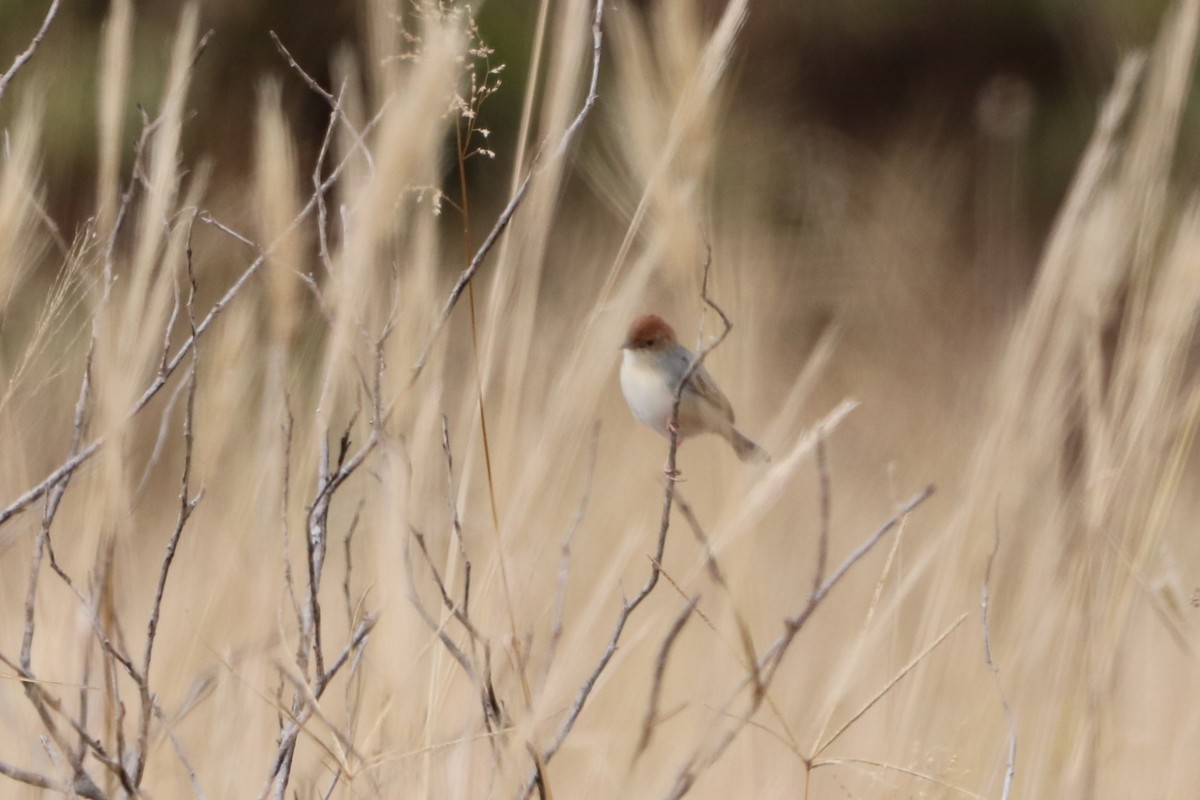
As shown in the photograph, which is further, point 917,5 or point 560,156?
point 917,5

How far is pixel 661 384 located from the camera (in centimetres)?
251

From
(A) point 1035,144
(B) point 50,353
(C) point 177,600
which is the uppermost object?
(A) point 1035,144

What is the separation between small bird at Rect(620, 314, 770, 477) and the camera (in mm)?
2400

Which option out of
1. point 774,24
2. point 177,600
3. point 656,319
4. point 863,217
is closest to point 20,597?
point 177,600

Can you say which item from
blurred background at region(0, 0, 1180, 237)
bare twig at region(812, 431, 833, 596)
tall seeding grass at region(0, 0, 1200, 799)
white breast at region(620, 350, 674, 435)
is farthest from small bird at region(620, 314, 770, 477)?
blurred background at region(0, 0, 1180, 237)

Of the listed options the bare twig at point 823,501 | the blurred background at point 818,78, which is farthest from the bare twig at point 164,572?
the blurred background at point 818,78

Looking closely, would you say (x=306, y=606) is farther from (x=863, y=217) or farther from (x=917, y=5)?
(x=917, y=5)

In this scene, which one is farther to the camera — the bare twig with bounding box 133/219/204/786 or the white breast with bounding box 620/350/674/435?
the white breast with bounding box 620/350/674/435

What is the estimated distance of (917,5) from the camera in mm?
5758

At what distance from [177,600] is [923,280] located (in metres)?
4.52

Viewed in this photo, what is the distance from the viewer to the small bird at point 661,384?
2400 millimetres

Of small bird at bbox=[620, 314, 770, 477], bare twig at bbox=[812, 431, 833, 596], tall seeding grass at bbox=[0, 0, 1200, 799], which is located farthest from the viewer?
small bird at bbox=[620, 314, 770, 477]

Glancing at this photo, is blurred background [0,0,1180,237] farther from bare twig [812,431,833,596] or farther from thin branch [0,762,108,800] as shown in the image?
bare twig [812,431,833,596]

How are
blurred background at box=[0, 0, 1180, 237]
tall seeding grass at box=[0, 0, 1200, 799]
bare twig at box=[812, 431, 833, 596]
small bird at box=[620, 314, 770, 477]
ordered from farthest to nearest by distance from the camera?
1. blurred background at box=[0, 0, 1180, 237]
2. small bird at box=[620, 314, 770, 477]
3. tall seeding grass at box=[0, 0, 1200, 799]
4. bare twig at box=[812, 431, 833, 596]
